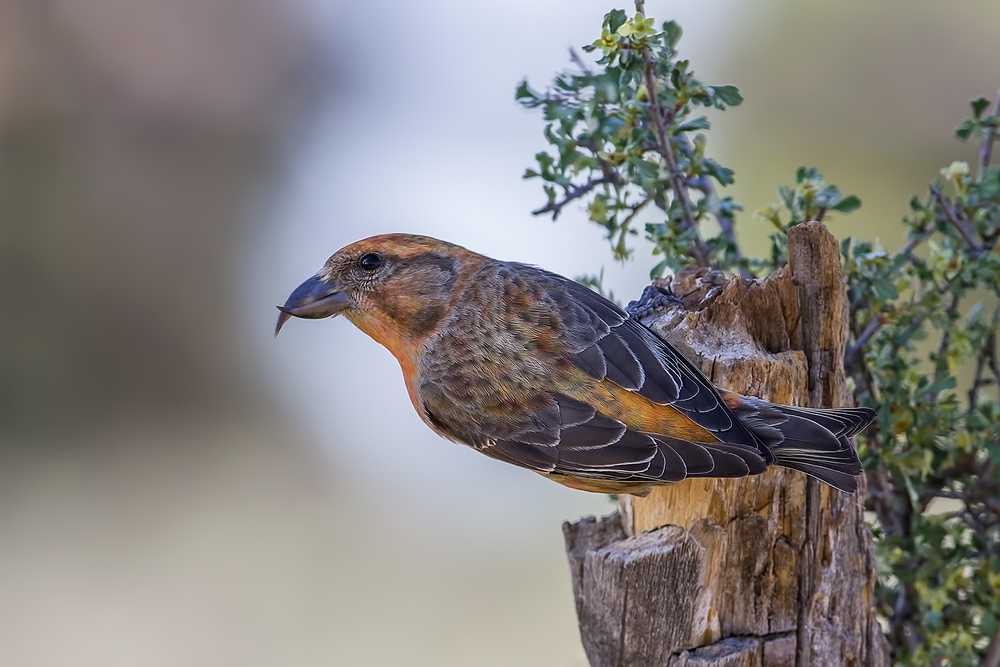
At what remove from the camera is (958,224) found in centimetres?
163

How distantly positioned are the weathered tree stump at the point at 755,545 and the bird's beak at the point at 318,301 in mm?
605

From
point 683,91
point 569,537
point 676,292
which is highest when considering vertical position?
point 683,91

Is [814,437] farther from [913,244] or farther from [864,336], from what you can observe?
[913,244]

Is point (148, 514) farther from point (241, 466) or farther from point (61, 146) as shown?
point (61, 146)

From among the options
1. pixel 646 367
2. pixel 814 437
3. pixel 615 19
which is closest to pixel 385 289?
pixel 646 367

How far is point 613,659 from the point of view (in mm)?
1447

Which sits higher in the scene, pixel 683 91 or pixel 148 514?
pixel 683 91

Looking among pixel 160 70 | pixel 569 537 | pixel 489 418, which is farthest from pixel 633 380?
pixel 160 70

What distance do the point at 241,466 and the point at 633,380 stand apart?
212 centimetres

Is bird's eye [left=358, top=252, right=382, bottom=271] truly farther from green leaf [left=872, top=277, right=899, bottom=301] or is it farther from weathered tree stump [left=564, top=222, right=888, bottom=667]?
green leaf [left=872, top=277, right=899, bottom=301]

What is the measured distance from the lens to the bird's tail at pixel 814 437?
→ 134cm

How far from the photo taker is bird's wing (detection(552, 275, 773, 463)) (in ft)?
4.46

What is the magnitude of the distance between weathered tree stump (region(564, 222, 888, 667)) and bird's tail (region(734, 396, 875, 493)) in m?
0.09

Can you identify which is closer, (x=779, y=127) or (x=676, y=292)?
(x=676, y=292)
